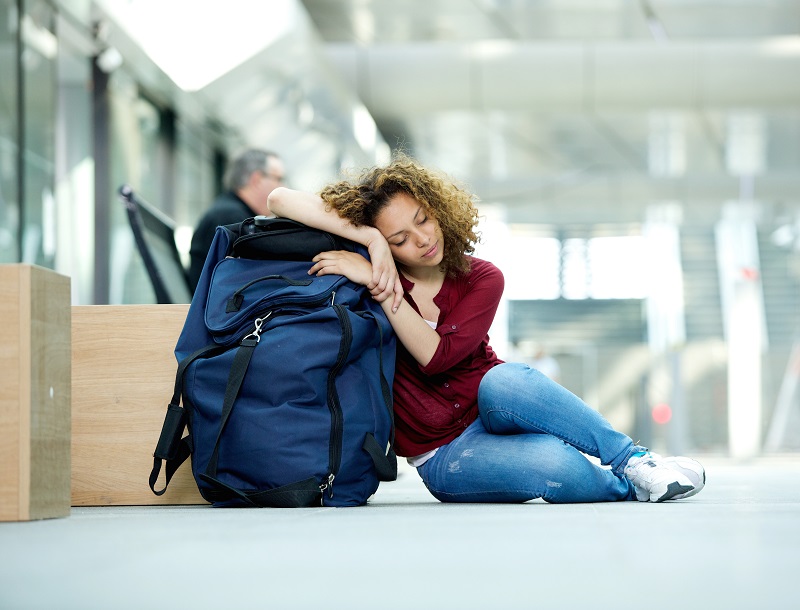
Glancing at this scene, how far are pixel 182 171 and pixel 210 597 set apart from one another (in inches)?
273

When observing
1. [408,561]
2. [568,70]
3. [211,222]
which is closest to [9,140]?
[211,222]

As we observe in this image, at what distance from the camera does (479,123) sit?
8.94m

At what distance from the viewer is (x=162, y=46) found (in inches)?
206

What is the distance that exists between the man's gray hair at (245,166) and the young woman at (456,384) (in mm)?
1827

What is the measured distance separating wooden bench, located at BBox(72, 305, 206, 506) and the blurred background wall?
84 cm

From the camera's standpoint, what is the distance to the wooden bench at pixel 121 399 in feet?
9.03

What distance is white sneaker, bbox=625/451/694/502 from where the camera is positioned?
2.49 meters

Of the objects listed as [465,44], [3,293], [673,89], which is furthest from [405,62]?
[3,293]

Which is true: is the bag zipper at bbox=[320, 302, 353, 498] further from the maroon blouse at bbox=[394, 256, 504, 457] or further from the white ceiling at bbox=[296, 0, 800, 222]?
the white ceiling at bbox=[296, 0, 800, 222]

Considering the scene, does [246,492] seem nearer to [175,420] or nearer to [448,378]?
[175,420]

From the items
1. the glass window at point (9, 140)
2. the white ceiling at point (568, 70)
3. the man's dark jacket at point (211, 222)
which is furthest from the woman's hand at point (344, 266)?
the white ceiling at point (568, 70)

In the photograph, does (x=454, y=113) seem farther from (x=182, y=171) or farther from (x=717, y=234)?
(x=717, y=234)

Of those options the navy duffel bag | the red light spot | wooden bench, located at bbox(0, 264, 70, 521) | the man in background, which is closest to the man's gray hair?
the man in background

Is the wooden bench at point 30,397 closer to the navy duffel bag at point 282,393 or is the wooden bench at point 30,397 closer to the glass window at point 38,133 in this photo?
the navy duffel bag at point 282,393
